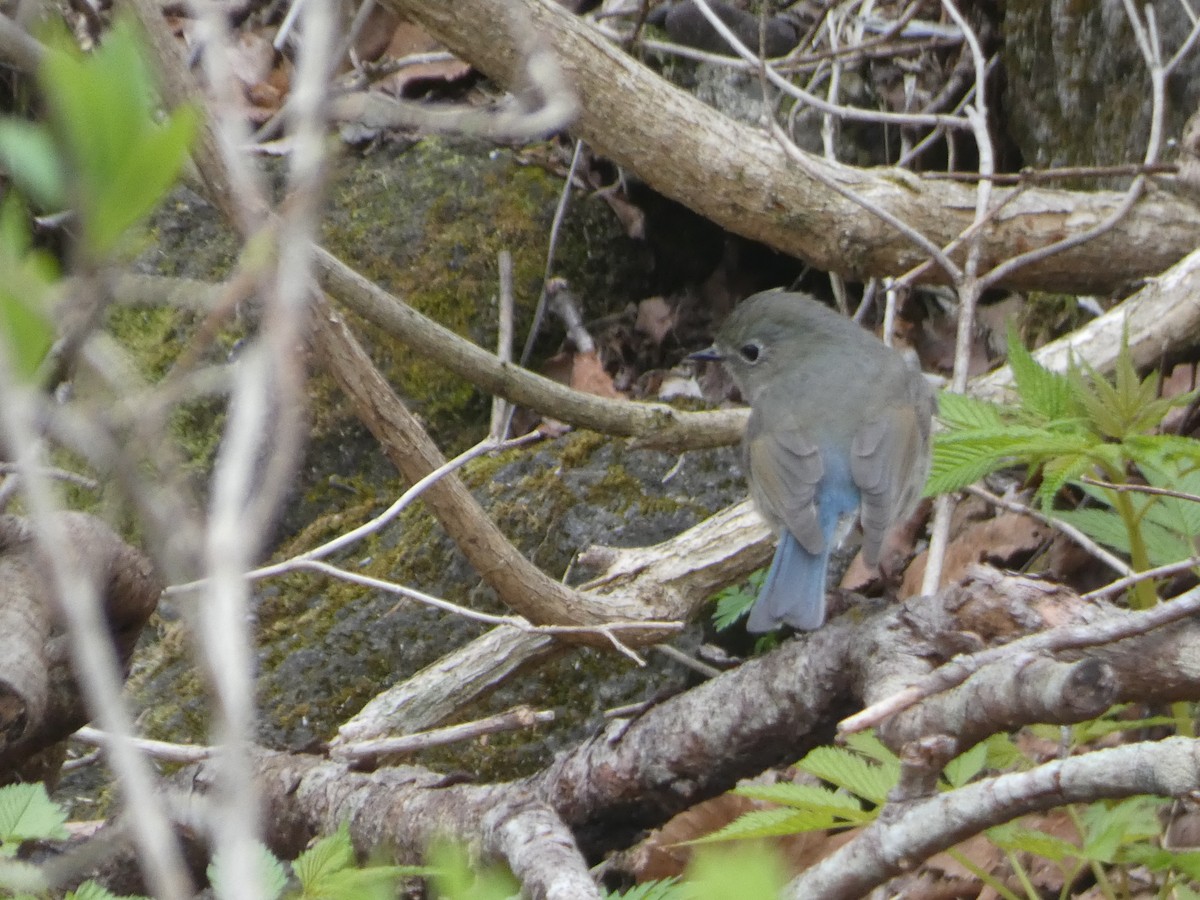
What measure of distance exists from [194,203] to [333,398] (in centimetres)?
144

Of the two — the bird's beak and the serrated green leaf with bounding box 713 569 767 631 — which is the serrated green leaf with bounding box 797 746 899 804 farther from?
the bird's beak

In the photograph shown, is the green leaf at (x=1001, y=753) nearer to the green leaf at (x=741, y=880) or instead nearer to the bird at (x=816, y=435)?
the bird at (x=816, y=435)

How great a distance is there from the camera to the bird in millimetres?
3516

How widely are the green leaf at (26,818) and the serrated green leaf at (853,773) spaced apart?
1150 mm

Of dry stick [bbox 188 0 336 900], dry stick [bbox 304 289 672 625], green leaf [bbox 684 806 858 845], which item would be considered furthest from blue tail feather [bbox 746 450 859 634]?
dry stick [bbox 188 0 336 900]

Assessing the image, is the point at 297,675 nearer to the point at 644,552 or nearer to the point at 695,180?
the point at 644,552

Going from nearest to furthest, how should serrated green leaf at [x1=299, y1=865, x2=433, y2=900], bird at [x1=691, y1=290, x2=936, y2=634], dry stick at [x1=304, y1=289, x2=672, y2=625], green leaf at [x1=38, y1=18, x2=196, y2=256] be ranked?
green leaf at [x1=38, y1=18, x2=196, y2=256] → serrated green leaf at [x1=299, y1=865, x2=433, y2=900] → dry stick at [x1=304, y1=289, x2=672, y2=625] → bird at [x1=691, y1=290, x2=936, y2=634]

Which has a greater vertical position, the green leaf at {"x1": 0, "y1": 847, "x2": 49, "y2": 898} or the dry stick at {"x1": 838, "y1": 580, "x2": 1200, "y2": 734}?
the dry stick at {"x1": 838, "y1": 580, "x2": 1200, "y2": 734}

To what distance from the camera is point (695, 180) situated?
4828 millimetres

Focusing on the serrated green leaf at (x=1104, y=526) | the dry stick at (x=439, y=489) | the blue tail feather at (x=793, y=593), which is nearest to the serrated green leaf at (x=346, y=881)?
the dry stick at (x=439, y=489)

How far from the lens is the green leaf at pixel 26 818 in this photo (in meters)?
2.05

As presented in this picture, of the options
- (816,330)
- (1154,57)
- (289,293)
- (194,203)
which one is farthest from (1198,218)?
(289,293)

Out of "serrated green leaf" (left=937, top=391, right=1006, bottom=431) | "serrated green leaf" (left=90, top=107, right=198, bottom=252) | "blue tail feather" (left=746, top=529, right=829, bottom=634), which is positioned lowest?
"blue tail feather" (left=746, top=529, right=829, bottom=634)

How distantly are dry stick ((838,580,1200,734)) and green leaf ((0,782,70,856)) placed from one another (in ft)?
3.90
